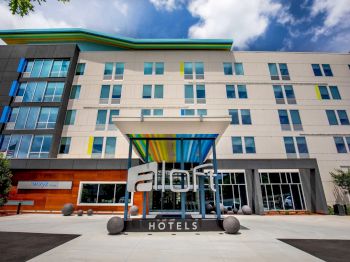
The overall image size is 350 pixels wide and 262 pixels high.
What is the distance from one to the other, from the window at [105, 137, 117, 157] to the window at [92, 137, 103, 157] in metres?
0.69

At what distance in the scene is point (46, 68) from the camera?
25.5 metres

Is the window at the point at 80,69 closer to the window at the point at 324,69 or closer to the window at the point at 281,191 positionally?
the window at the point at 281,191

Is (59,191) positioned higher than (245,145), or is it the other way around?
(245,145)

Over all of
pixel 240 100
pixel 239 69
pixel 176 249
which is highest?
pixel 239 69

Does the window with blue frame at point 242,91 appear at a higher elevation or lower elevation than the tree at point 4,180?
higher

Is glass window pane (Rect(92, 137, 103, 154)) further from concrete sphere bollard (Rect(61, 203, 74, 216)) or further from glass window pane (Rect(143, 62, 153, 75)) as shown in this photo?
glass window pane (Rect(143, 62, 153, 75))

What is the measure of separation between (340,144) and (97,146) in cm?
2852

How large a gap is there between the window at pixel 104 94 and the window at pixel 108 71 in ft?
4.57

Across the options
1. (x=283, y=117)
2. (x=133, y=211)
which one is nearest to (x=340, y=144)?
(x=283, y=117)

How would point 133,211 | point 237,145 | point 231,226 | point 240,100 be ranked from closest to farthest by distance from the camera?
point 231,226 → point 133,211 → point 237,145 → point 240,100

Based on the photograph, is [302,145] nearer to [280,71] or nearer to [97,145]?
[280,71]

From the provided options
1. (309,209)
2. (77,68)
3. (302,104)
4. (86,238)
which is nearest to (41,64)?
(77,68)

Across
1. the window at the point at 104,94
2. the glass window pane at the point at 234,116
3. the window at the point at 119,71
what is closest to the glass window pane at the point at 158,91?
the window at the point at 119,71

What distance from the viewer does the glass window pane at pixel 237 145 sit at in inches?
881
